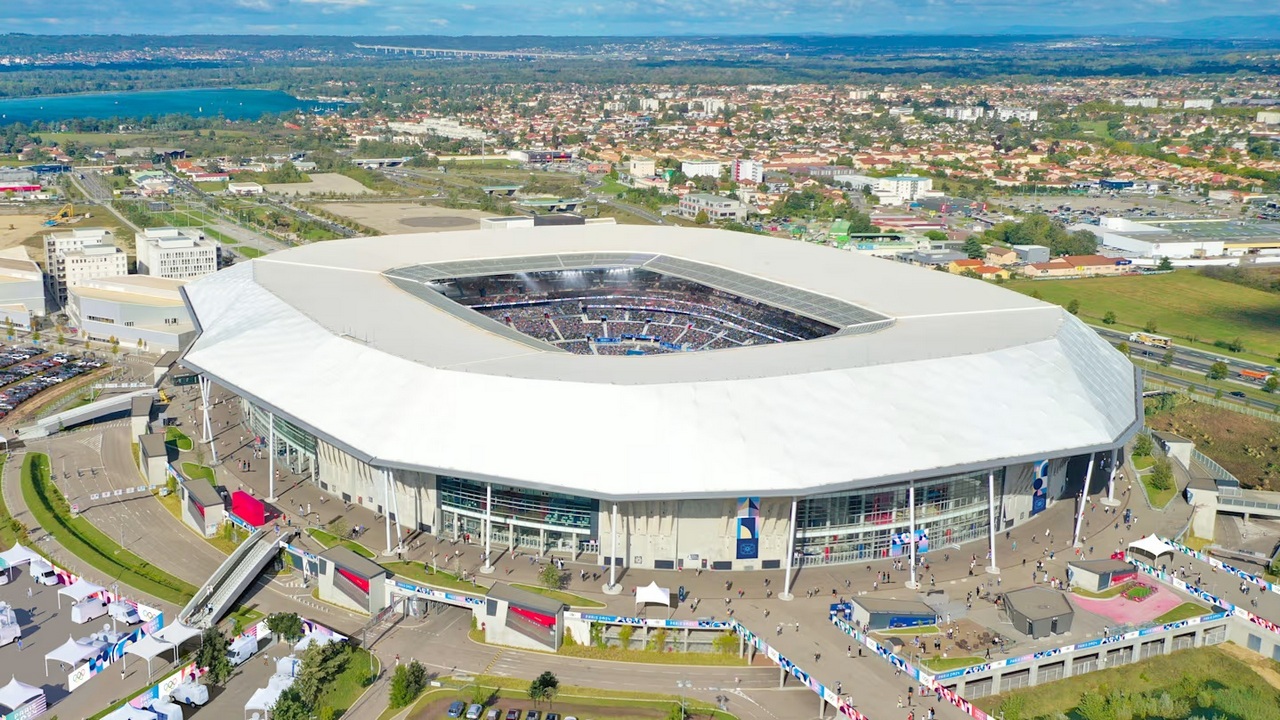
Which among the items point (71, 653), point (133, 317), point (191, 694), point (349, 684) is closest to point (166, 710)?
point (191, 694)

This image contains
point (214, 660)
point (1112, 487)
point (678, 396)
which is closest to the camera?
point (214, 660)

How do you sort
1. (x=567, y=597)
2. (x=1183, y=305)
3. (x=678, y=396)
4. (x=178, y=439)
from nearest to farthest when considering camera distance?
(x=567, y=597) < (x=678, y=396) < (x=178, y=439) < (x=1183, y=305)

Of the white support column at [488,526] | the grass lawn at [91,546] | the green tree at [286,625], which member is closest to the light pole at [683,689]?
the white support column at [488,526]

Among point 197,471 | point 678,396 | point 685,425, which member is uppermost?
point 678,396

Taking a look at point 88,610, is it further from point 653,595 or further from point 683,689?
point 683,689

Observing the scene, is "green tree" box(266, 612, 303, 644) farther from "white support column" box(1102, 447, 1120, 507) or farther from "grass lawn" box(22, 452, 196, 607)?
"white support column" box(1102, 447, 1120, 507)

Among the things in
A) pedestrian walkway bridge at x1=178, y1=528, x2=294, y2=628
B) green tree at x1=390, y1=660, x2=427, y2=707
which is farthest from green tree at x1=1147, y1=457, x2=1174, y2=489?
pedestrian walkway bridge at x1=178, y1=528, x2=294, y2=628
